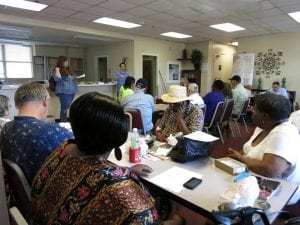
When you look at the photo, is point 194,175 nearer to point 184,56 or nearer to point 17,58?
point 184,56

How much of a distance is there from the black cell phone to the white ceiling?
3.50 m

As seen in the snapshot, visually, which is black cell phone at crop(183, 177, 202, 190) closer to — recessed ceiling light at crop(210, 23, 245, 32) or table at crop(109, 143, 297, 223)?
table at crop(109, 143, 297, 223)

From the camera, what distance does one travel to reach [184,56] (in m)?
8.91

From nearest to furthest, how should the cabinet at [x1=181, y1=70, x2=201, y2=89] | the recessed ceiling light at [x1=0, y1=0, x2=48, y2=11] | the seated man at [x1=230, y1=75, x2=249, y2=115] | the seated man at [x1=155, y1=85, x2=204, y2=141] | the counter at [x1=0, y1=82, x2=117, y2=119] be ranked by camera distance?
the seated man at [x1=155, y1=85, x2=204, y2=141] → the recessed ceiling light at [x1=0, y1=0, x2=48, y2=11] → the counter at [x1=0, y1=82, x2=117, y2=119] → the seated man at [x1=230, y1=75, x2=249, y2=115] → the cabinet at [x1=181, y1=70, x2=201, y2=89]

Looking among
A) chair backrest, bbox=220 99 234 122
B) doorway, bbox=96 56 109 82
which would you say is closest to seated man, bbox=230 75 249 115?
chair backrest, bbox=220 99 234 122

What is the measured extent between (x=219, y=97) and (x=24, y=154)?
3596 mm

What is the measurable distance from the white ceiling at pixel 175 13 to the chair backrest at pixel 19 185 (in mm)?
3536

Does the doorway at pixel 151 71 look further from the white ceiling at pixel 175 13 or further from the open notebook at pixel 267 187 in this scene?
the open notebook at pixel 267 187

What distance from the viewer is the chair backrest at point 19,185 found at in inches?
43.1

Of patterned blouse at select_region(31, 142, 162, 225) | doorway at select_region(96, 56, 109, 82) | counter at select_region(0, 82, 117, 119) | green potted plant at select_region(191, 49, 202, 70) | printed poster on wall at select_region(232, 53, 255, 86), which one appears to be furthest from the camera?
doorway at select_region(96, 56, 109, 82)

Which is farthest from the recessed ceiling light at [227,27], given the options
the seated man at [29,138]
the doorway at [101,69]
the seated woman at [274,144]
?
the seated man at [29,138]

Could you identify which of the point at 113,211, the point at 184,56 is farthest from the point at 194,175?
the point at 184,56

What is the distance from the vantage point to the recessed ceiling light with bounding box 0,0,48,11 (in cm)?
401

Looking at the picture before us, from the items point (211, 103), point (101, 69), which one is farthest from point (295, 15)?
point (101, 69)
